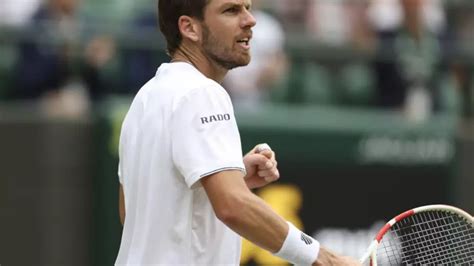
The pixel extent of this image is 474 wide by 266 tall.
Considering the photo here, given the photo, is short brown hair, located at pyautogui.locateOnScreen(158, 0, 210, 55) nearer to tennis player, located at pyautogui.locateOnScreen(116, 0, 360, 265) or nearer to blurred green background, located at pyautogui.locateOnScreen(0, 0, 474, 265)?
tennis player, located at pyautogui.locateOnScreen(116, 0, 360, 265)

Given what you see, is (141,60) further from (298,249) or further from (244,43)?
(298,249)

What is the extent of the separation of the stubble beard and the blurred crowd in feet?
16.8

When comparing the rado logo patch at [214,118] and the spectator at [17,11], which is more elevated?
the spectator at [17,11]

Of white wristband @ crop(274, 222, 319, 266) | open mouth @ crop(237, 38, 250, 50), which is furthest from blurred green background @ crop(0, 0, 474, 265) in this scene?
white wristband @ crop(274, 222, 319, 266)

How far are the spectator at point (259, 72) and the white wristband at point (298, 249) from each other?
5955mm

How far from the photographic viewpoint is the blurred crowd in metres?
9.56

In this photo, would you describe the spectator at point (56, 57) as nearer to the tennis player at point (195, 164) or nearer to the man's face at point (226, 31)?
the tennis player at point (195, 164)

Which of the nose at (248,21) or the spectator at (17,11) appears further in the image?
the spectator at (17,11)

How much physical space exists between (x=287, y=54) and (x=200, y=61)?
6.47 meters

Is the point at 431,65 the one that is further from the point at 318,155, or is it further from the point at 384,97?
the point at 318,155

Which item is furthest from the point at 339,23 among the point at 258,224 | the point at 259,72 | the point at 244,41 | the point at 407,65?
the point at 258,224

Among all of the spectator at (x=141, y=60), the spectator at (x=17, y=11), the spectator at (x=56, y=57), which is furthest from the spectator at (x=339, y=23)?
the spectator at (x=17, y=11)

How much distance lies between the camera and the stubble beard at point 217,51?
442cm

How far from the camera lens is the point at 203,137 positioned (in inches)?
163
